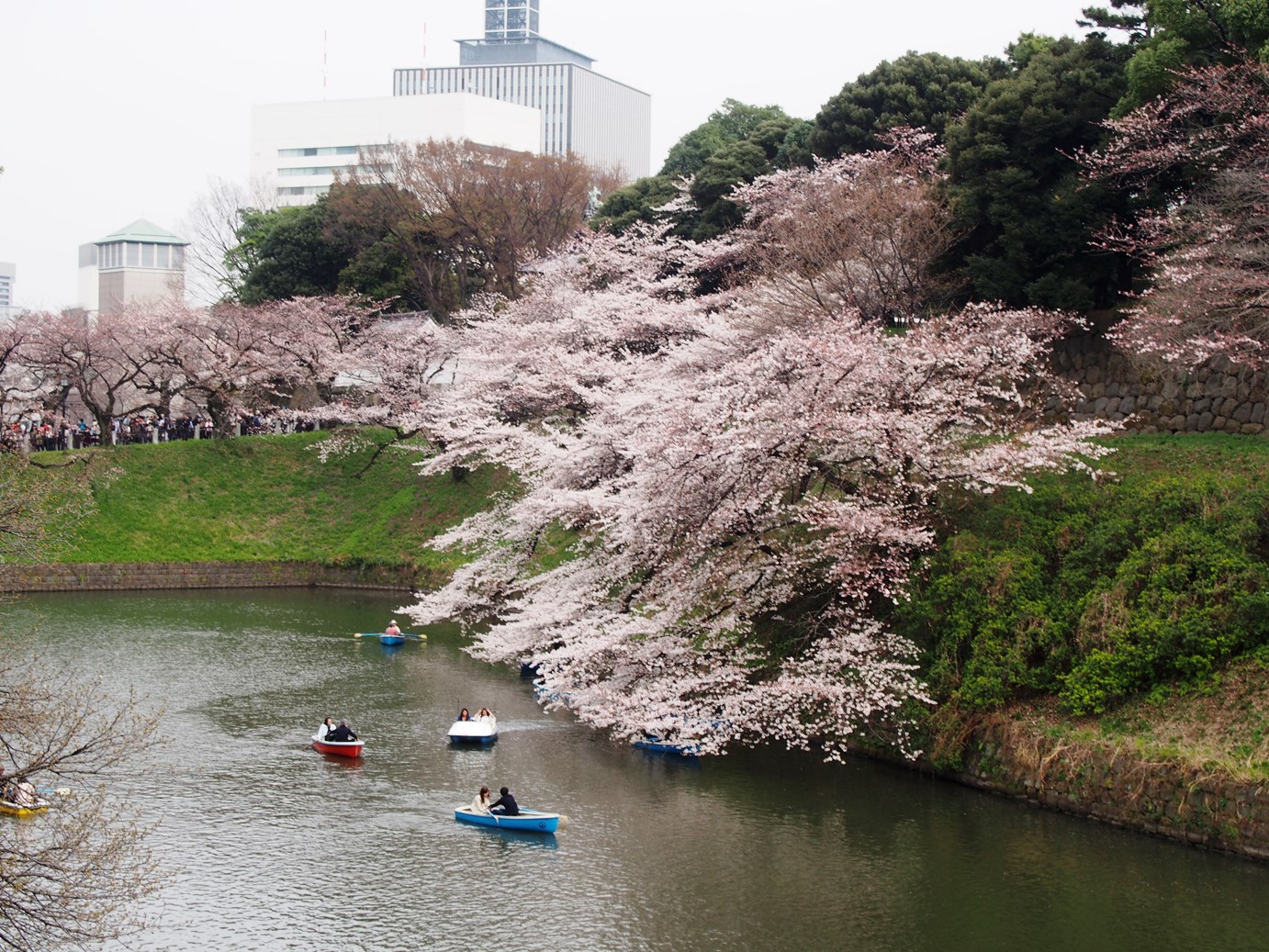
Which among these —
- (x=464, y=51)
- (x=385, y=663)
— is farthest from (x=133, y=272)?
(x=385, y=663)

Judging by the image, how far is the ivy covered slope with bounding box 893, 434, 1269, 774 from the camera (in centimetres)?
1697

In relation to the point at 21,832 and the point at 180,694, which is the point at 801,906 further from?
the point at 180,694

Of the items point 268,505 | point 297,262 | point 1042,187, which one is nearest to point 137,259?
point 297,262

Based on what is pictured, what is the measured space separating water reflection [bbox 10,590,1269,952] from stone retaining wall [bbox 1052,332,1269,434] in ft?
30.5

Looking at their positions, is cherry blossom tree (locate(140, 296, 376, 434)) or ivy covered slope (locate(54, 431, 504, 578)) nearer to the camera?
ivy covered slope (locate(54, 431, 504, 578))

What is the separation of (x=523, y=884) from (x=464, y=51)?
16619 centimetres

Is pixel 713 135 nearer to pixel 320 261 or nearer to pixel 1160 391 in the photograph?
pixel 320 261

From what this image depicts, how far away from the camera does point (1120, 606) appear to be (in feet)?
60.2

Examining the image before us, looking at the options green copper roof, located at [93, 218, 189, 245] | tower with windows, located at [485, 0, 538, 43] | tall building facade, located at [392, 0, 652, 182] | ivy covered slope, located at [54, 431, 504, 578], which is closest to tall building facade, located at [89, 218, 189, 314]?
green copper roof, located at [93, 218, 189, 245]

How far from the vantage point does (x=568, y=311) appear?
36.6 m

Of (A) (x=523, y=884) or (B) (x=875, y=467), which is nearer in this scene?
(A) (x=523, y=884)

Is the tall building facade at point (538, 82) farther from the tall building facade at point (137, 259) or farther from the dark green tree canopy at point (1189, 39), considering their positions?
the dark green tree canopy at point (1189, 39)

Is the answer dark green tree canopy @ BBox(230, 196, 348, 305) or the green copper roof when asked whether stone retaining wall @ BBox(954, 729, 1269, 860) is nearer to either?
dark green tree canopy @ BBox(230, 196, 348, 305)

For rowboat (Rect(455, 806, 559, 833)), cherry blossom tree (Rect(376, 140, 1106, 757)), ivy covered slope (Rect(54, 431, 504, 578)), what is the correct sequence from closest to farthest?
rowboat (Rect(455, 806, 559, 833)), cherry blossom tree (Rect(376, 140, 1106, 757)), ivy covered slope (Rect(54, 431, 504, 578))
